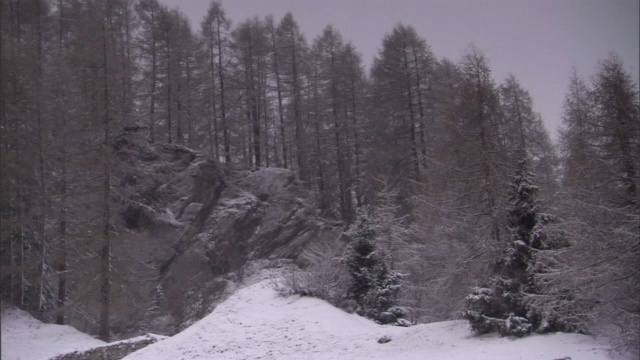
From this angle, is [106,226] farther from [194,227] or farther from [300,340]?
[300,340]

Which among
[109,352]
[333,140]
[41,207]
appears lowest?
[109,352]

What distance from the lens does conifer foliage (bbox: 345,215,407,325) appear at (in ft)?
59.8

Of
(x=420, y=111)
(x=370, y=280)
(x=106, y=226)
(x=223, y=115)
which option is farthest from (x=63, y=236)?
(x=420, y=111)

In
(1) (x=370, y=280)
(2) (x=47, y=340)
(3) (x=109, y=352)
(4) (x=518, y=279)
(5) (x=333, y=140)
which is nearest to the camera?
(4) (x=518, y=279)

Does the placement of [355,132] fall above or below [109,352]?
above

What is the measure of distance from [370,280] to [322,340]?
4.38 metres

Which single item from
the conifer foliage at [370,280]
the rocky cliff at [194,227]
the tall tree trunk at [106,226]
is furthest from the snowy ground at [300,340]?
the rocky cliff at [194,227]

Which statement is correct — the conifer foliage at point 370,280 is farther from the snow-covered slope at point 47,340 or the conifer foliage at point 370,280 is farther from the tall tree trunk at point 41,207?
the tall tree trunk at point 41,207

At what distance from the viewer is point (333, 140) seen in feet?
122

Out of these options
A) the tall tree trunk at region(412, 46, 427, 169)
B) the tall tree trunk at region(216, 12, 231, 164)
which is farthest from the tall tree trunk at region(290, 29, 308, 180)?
the tall tree trunk at region(412, 46, 427, 169)

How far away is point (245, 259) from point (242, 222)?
7.70 feet

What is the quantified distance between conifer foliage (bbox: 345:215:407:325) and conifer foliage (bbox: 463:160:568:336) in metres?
5.01

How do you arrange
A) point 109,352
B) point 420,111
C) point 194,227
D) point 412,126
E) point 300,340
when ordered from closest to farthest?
point 300,340 < point 109,352 < point 194,227 < point 412,126 < point 420,111

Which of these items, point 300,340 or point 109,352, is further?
point 109,352
